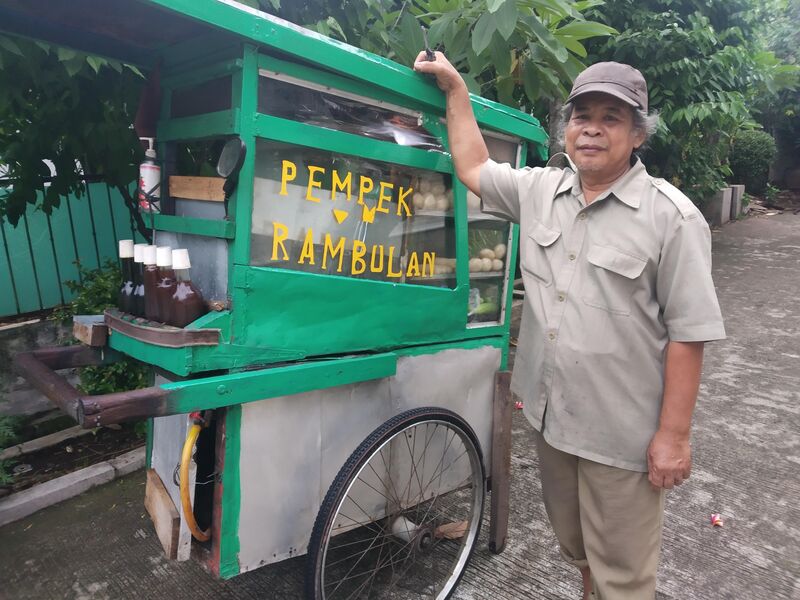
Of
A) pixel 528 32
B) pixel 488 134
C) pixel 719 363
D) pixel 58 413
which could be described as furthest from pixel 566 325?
pixel 719 363

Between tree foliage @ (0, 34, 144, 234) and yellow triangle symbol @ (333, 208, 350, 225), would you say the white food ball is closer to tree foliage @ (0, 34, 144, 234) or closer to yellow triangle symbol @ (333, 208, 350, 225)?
yellow triangle symbol @ (333, 208, 350, 225)

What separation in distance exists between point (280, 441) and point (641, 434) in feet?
3.90

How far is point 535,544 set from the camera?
2822 mm

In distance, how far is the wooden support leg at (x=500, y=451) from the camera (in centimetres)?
262

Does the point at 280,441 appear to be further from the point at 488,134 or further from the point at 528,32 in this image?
the point at 528,32

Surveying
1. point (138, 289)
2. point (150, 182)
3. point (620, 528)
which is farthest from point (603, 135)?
point (138, 289)

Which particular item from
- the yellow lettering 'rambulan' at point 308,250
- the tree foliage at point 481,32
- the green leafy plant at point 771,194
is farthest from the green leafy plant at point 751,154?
the yellow lettering 'rambulan' at point 308,250

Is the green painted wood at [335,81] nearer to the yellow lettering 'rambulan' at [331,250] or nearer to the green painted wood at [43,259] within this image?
the yellow lettering 'rambulan' at [331,250]

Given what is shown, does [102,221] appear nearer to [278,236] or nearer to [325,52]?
[278,236]

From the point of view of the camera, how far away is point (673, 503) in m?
3.18

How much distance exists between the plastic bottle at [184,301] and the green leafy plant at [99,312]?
1.69 meters

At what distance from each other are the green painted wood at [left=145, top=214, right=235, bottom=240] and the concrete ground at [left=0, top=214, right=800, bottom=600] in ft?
5.21

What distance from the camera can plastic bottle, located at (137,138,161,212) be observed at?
200 centimetres

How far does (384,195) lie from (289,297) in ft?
1.80
